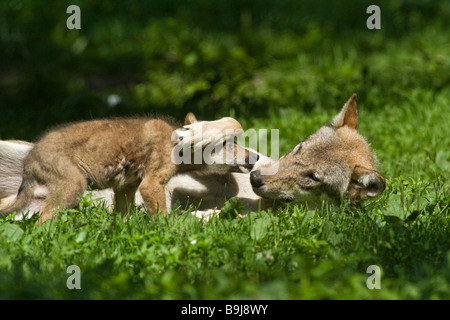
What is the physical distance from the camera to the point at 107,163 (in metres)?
5.66

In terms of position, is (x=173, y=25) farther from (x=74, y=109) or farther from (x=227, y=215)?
(x=227, y=215)

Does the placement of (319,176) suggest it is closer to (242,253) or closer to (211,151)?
(211,151)

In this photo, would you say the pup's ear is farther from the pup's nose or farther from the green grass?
the pup's nose

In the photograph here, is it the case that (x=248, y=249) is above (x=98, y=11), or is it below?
below

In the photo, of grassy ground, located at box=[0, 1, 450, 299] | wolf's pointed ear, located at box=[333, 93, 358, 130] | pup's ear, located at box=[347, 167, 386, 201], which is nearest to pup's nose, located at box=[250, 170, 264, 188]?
grassy ground, located at box=[0, 1, 450, 299]

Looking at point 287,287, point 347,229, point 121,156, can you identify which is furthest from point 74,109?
point 287,287

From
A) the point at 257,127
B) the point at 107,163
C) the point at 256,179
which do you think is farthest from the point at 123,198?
the point at 257,127

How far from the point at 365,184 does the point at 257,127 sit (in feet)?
9.48

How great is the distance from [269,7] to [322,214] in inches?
272

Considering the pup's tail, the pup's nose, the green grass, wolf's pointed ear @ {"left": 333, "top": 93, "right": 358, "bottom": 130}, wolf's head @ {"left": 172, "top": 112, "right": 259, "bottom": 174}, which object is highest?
wolf's pointed ear @ {"left": 333, "top": 93, "right": 358, "bottom": 130}

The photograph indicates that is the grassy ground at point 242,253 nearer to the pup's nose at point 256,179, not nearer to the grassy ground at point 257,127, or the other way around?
the grassy ground at point 257,127

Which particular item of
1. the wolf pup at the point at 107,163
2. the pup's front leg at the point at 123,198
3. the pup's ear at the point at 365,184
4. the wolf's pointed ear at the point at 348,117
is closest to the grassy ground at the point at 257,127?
the pup's ear at the point at 365,184

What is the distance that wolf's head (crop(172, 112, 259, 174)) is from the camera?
584cm
